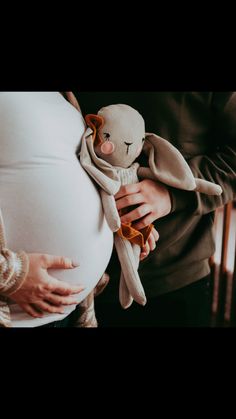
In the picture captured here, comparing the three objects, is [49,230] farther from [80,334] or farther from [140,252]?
[80,334]

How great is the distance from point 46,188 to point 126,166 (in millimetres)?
170

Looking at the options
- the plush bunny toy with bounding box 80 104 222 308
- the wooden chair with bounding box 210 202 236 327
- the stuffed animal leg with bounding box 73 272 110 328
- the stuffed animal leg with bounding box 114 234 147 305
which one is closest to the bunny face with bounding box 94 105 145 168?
the plush bunny toy with bounding box 80 104 222 308

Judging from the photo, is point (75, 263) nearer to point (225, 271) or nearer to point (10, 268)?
point (10, 268)

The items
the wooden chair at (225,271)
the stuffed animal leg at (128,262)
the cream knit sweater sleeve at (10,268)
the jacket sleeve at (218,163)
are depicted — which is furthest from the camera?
the wooden chair at (225,271)

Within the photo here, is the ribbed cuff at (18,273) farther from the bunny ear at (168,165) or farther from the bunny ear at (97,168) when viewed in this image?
the bunny ear at (168,165)

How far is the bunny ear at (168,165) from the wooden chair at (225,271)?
47 cm

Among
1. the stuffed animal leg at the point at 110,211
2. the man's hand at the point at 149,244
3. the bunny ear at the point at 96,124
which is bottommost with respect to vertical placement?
the man's hand at the point at 149,244

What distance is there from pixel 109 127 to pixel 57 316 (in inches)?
13.9

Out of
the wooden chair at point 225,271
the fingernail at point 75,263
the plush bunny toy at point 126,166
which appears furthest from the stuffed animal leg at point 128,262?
the wooden chair at point 225,271

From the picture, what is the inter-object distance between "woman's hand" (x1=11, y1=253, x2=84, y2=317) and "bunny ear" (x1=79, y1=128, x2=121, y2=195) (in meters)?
0.14

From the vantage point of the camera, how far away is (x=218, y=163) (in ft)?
3.67

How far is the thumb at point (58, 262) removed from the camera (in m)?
0.86

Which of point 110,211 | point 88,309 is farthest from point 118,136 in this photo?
point 88,309

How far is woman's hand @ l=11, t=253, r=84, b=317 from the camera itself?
33.5 inches
